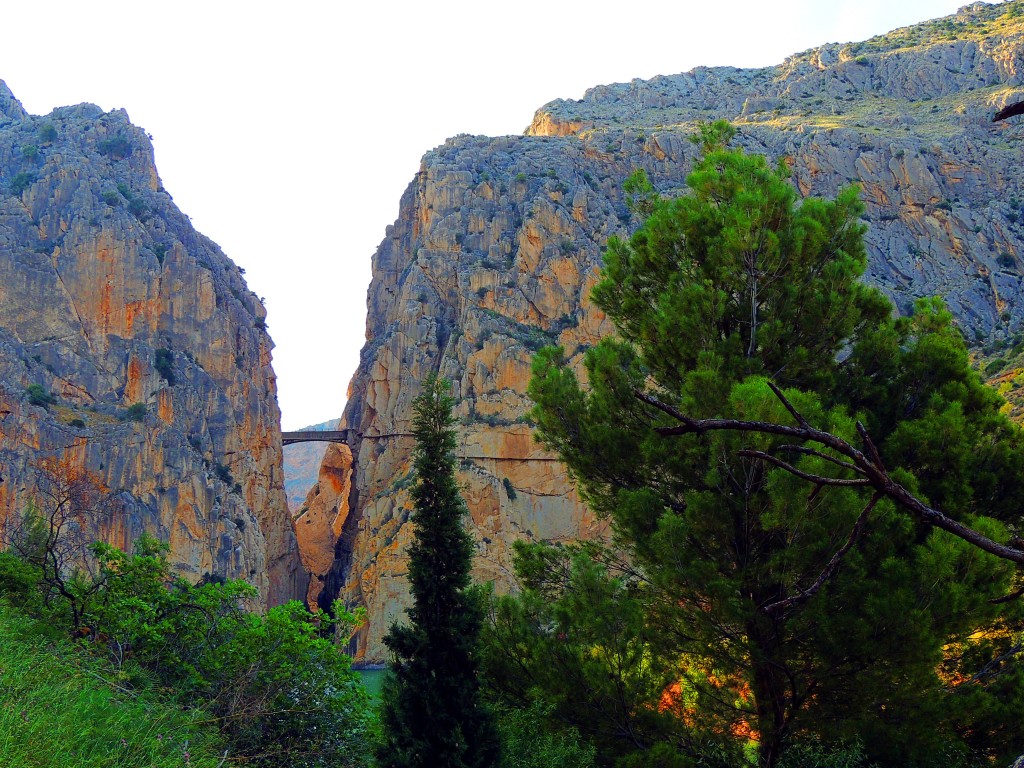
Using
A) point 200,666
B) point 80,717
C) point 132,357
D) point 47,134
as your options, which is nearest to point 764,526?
point 80,717

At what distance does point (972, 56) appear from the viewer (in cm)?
6128

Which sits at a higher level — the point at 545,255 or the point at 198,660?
the point at 545,255

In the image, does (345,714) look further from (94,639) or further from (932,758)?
(932,758)

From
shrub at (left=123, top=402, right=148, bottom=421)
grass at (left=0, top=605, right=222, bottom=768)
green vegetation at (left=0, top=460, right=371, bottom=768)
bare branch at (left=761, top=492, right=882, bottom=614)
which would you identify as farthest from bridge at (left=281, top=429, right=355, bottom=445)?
bare branch at (left=761, top=492, right=882, bottom=614)

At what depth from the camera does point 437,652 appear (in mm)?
10508

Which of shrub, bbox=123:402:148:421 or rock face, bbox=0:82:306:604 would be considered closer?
rock face, bbox=0:82:306:604

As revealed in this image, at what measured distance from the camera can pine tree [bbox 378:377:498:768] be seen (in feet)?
32.4

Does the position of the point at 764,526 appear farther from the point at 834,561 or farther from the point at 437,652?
the point at 834,561

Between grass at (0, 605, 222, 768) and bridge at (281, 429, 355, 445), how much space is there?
46749 millimetres

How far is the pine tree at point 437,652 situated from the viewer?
389 inches

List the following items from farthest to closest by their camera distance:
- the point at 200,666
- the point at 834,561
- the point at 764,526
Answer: the point at 200,666
the point at 764,526
the point at 834,561

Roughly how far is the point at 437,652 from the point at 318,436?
4683 cm

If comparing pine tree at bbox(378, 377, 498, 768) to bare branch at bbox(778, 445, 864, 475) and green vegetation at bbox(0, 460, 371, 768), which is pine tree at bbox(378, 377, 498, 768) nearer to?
green vegetation at bbox(0, 460, 371, 768)

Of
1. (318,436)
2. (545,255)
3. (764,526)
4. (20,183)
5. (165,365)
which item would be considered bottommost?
(764,526)
